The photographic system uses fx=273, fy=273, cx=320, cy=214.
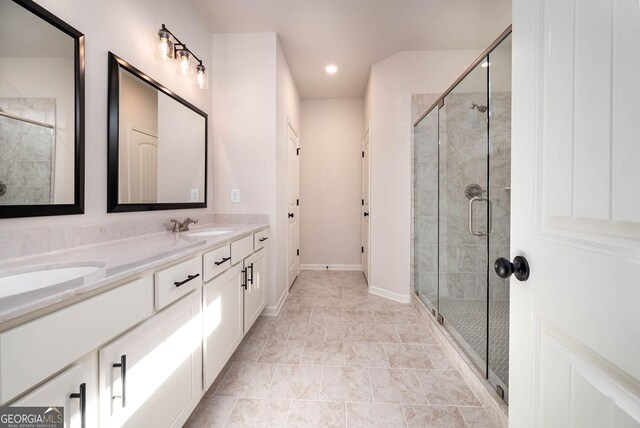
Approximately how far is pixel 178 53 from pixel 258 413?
2.51 m

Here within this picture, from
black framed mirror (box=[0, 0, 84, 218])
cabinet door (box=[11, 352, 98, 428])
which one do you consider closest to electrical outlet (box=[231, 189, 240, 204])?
black framed mirror (box=[0, 0, 84, 218])

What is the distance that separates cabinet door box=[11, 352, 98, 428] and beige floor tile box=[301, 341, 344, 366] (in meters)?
1.33

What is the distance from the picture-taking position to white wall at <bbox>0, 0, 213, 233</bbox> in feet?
4.08

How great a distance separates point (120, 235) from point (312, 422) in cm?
143

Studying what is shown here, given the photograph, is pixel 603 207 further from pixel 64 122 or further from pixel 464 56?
pixel 464 56

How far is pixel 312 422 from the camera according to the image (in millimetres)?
1353

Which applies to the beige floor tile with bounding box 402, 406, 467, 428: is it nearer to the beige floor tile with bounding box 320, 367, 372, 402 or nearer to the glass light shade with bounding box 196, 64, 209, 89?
the beige floor tile with bounding box 320, 367, 372, 402

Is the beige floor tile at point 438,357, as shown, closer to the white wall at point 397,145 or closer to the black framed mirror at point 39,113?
the white wall at point 397,145

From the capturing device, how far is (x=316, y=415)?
1397 mm

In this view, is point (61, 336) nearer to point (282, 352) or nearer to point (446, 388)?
point (282, 352)

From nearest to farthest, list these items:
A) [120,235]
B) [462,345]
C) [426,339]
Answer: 1. [120,235]
2. [462,345]
3. [426,339]

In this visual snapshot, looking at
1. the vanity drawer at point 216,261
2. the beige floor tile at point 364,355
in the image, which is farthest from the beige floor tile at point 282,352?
the vanity drawer at point 216,261

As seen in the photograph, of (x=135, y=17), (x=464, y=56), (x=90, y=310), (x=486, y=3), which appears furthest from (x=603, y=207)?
(x=464, y=56)

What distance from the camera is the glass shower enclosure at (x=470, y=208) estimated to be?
168 centimetres
